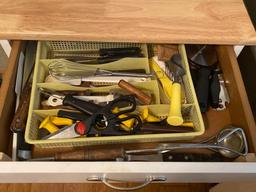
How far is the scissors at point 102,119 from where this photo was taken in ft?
1.96

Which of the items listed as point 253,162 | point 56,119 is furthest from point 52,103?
point 253,162

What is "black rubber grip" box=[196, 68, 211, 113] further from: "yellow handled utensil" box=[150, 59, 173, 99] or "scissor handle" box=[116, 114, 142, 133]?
"scissor handle" box=[116, 114, 142, 133]

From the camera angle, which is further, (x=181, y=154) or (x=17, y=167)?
(x=181, y=154)

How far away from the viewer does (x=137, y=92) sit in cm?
66

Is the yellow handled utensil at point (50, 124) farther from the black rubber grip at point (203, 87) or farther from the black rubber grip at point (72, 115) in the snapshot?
the black rubber grip at point (203, 87)

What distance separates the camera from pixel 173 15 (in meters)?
0.66

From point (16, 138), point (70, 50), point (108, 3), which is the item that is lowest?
point (16, 138)

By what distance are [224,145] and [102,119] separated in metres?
0.28

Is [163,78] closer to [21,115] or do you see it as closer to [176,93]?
[176,93]

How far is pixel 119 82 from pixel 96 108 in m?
0.09

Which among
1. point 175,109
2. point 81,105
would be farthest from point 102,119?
point 175,109

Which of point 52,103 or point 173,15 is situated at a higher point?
point 173,15

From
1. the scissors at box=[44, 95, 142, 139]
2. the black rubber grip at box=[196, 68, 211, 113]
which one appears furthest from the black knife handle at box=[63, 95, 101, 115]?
the black rubber grip at box=[196, 68, 211, 113]

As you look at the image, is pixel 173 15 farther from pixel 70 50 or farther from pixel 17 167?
pixel 17 167
